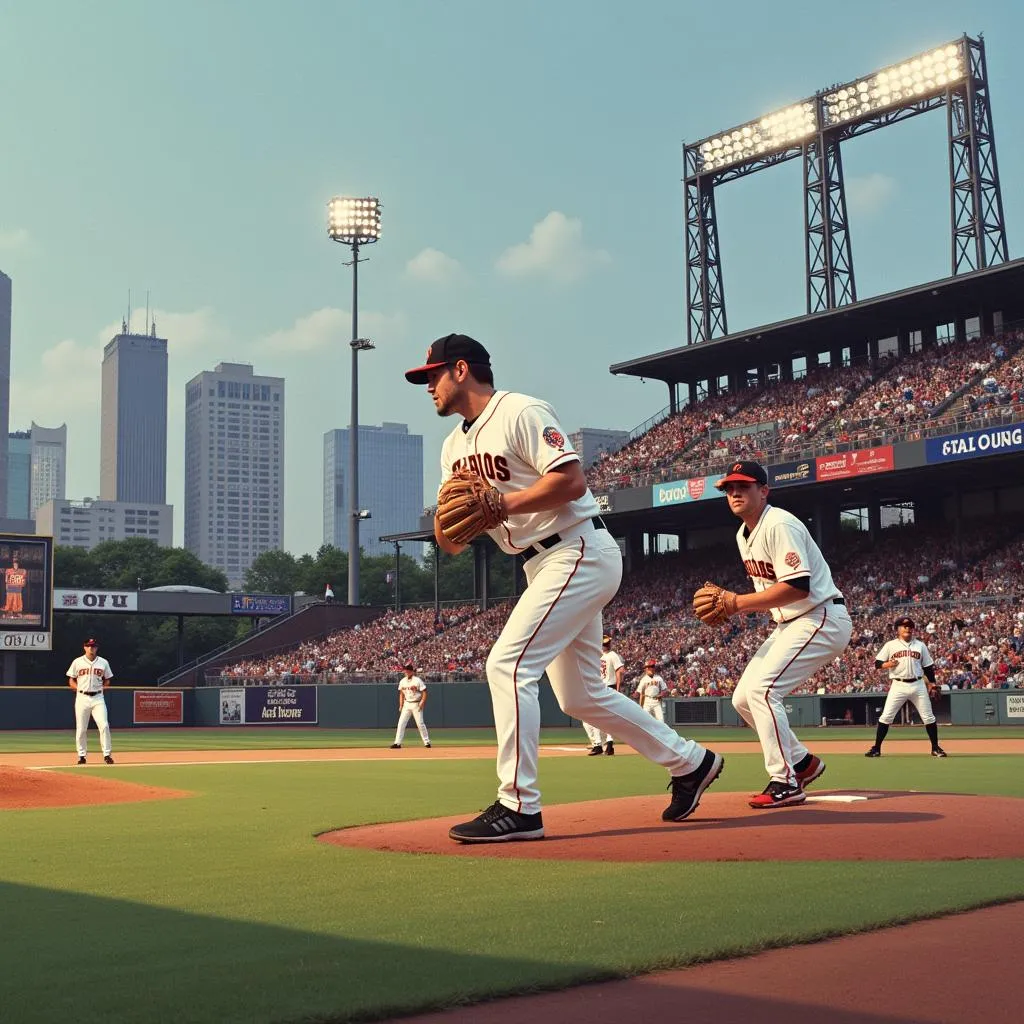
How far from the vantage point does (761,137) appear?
4700 centimetres

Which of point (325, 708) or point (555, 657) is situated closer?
point (555, 657)

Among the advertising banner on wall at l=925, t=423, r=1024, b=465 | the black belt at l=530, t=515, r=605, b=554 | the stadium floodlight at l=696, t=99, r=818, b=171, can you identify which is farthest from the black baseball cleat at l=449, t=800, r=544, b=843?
the stadium floodlight at l=696, t=99, r=818, b=171

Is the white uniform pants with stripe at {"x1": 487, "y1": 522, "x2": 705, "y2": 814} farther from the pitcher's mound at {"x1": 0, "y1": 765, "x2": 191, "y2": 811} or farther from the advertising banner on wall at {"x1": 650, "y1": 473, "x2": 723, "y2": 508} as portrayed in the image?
the advertising banner on wall at {"x1": 650, "y1": 473, "x2": 723, "y2": 508}

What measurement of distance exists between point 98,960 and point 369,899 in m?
1.10

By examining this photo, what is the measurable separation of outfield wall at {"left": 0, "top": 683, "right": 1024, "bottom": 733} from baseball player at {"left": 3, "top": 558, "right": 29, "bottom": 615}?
3.31 m

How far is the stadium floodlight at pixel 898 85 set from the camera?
41.3m

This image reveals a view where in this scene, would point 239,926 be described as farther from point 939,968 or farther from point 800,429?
point 800,429

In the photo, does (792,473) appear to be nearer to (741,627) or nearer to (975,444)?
(741,627)

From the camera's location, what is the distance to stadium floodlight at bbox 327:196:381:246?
184ft

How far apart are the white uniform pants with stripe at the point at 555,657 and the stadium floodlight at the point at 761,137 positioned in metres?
43.0

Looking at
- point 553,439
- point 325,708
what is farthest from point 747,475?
point 325,708

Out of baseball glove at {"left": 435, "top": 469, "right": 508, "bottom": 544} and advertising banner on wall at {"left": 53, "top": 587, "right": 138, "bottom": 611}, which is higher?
advertising banner on wall at {"left": 53, "top": 587, "right": 138, "bottom": 611}

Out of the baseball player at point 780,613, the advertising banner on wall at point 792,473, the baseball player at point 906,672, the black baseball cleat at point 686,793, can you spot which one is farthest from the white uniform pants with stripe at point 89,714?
the advertising banner on wall at point 792,473

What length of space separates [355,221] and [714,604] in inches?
2016
